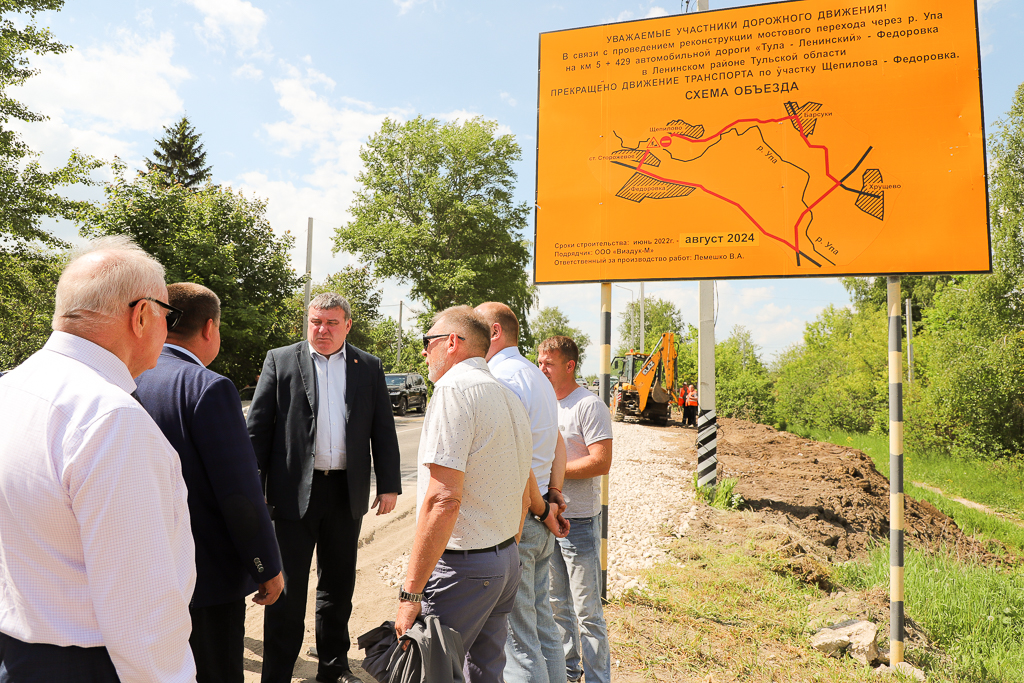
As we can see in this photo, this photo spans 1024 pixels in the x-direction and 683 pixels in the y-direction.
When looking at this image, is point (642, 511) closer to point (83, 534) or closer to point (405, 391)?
point (83, 534)

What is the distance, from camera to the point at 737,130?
4402 mm

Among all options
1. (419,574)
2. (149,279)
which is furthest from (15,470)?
(419,574)

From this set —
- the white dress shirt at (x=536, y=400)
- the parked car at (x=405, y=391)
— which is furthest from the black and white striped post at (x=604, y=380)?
the parked car at (x=405, y=391)

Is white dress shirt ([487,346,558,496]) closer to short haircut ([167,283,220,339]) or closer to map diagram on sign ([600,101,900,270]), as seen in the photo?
short haircut ([167,283,220,339])

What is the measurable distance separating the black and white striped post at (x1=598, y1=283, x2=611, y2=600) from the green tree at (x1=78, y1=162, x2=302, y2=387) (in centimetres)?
1451

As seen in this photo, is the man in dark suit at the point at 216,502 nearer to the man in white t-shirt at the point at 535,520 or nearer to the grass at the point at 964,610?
the man in white t-shirt at the point at 535,520

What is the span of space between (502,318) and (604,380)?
1933mm

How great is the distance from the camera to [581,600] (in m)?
3.36

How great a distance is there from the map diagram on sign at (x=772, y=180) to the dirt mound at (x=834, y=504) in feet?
13.5

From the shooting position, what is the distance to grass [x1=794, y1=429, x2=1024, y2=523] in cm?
1252

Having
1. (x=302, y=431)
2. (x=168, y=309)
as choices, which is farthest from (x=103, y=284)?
(x=302, y=431)

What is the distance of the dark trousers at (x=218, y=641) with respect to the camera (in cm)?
223

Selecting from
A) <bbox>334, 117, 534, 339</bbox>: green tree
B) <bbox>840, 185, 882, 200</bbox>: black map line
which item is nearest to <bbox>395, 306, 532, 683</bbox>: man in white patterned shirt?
<bbox>840, 185, 882, 200</bbox>: black map line

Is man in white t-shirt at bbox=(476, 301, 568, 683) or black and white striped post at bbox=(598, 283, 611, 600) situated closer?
man in white t-shirt at bbox=(476, 301, 568, 683)
